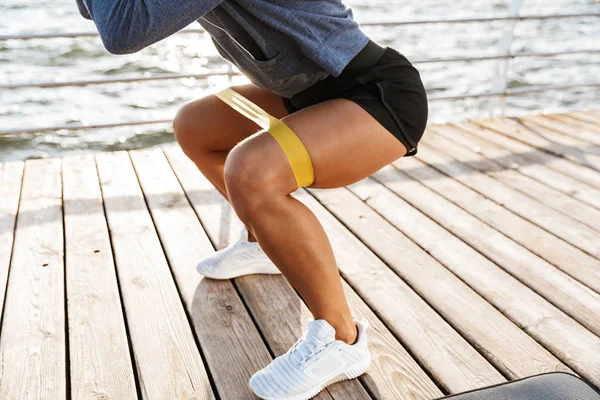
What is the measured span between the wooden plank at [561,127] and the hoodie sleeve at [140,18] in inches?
102

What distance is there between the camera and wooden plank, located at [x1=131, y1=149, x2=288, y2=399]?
1.59 m

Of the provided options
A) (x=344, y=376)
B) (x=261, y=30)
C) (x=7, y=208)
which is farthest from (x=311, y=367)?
(x=7, y=208)

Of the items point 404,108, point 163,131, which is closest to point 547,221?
point 404,108

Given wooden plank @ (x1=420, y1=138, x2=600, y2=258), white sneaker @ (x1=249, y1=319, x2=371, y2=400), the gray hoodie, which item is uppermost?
the gray hoodie

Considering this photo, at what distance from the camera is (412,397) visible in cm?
149

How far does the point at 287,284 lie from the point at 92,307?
557mm

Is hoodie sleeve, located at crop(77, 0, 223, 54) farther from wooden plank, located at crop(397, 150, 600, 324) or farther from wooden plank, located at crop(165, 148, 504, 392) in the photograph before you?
wooden plank, located at crop(397, 150, 600, 324)

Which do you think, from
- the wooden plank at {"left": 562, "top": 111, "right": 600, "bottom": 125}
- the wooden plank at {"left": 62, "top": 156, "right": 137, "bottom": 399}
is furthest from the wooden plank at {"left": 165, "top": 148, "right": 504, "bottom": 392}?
the wooden plank at {"left": 562, "top": 111, "right": 600, "bottom": 125}

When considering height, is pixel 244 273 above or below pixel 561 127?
above

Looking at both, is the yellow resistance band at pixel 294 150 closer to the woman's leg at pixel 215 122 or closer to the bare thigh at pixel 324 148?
the bare thigh at pixel 324 148

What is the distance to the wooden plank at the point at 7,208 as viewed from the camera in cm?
209

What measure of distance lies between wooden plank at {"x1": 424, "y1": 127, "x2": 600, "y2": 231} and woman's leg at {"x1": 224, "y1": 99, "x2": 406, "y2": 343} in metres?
1.25

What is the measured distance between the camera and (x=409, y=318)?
70.8 inches

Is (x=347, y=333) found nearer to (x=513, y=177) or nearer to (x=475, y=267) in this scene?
(x=475, y=267)
